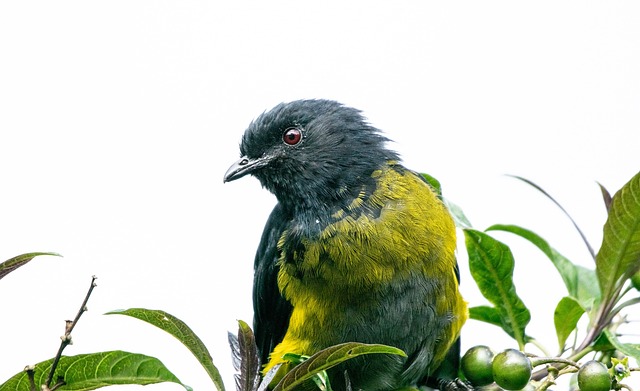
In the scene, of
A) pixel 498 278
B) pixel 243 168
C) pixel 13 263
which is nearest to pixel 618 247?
pixel 498 278

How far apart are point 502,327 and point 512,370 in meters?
0.79

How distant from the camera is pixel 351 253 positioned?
476 cm

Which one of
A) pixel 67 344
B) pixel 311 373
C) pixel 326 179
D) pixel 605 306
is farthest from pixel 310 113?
pixel 67 344

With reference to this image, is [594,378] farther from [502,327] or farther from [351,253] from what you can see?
[351,253]

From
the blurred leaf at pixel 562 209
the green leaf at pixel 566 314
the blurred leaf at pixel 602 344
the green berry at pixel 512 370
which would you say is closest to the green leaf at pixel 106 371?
the green berry at pixel 512 370

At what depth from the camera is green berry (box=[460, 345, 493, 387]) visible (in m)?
3.88

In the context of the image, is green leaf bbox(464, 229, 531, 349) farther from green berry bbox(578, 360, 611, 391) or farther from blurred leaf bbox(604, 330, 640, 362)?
green berry bbox(578, 360, 611, 391)

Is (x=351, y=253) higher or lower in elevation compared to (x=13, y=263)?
lower

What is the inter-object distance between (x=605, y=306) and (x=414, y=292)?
3.38ft

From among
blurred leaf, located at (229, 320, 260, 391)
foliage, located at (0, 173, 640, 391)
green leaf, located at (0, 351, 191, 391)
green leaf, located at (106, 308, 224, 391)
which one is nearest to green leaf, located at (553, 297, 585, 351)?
foliage, located at (0, 173, 640, 391)

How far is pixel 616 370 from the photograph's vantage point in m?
3.28

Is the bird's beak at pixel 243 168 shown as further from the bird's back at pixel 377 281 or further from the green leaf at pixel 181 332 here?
the green leaf at pixel 181 332

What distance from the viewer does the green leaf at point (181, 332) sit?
10.3 ft

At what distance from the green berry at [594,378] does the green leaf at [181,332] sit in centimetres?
138
